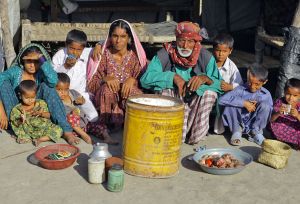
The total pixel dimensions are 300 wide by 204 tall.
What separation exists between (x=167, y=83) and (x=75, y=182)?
4.51 feet

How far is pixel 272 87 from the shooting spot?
6.57 m

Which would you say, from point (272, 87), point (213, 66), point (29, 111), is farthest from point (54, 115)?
point (272, 87)


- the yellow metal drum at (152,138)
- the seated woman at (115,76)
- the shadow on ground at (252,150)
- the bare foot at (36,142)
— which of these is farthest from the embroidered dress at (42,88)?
the shadow on ground at (252,150)

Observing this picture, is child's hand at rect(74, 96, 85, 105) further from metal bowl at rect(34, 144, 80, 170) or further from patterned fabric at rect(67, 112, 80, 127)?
metal bowl at rect(34, 144, 80, 170)

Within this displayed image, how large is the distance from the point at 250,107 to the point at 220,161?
3.31ft

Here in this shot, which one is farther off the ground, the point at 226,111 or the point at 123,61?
the point at 123,61

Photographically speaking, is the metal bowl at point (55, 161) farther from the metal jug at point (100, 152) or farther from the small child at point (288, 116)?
the small child at point (288, 116)

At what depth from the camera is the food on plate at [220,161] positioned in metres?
3.86

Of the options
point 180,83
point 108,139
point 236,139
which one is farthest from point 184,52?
point 108,139

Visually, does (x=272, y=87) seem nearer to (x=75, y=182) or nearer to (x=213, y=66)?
(x=213, y=66)

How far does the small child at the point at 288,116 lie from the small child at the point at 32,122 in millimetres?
2206

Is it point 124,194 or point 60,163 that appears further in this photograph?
point 60,163

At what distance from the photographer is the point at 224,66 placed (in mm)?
4953

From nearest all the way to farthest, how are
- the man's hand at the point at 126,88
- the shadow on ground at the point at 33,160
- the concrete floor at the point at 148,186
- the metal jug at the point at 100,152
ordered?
the concrete floor at the point at 148,186 < the metal jug at the point at 100,152 < the shadow on ground at the point at 33,160 < the man's hand at the point at 126,88
